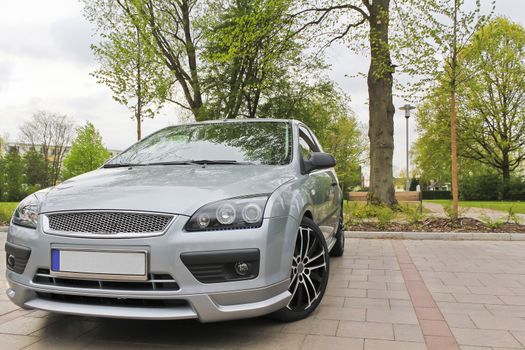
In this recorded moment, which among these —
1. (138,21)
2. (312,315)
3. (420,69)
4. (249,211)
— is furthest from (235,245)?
(138,21)

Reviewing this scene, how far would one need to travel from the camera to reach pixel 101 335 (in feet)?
10.0

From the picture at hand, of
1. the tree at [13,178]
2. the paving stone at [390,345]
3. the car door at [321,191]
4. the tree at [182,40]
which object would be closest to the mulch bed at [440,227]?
the car door at [321,191]

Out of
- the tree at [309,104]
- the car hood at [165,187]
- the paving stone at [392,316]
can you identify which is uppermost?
the tree at [309,104]

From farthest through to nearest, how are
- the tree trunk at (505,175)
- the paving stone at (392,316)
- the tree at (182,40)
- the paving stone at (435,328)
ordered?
the tree trunk at (505,175) → the tree at (182,40) → the paving stone at (392,316) → the paving stone at (435,328)

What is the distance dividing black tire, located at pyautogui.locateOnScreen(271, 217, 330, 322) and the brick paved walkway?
95 mm

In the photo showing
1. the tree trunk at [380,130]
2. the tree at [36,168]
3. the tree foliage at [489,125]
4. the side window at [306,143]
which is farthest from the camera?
the tree at [36,168]

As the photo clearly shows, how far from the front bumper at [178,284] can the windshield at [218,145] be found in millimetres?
1038

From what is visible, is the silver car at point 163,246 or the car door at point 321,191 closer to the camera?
the silver car at point 163,246

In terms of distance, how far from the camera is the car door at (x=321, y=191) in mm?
3840

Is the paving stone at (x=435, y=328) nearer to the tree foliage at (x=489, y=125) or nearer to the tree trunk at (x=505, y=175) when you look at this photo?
the tree foliage at (x=489, y=125)

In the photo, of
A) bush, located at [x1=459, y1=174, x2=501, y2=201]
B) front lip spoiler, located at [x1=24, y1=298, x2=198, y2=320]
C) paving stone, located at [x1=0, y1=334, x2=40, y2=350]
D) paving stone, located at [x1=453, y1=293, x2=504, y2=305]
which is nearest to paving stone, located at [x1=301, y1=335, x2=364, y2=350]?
front lip spoiler, located at [x1=24, y1=298, x2=198, y2=320]

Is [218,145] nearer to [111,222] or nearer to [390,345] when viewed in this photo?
[111,222]

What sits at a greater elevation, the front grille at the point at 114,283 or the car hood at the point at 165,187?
the car hood at the point at 165,187

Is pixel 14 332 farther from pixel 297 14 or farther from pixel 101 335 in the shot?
pixel 297 14
